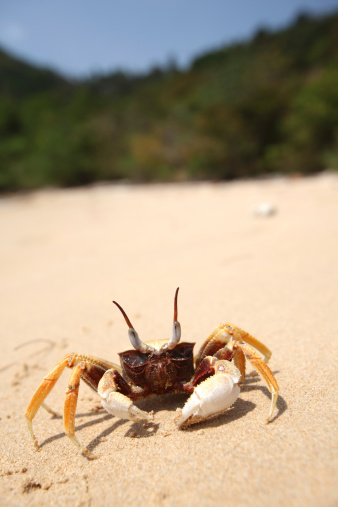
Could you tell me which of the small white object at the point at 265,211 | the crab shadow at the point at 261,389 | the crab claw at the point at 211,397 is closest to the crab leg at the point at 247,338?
the crab shadow at the point at 261,389

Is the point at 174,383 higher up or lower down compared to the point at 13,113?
lower down

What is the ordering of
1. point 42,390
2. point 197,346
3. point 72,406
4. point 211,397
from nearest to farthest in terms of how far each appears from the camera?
point 211,397 < point 72,406 < point 42,390 < point 197,346

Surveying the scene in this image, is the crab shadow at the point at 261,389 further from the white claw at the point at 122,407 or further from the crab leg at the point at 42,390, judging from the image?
the crab leg at the point at 42,390

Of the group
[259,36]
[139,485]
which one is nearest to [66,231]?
[139,485]

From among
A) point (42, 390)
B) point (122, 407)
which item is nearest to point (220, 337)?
point (122, 407)

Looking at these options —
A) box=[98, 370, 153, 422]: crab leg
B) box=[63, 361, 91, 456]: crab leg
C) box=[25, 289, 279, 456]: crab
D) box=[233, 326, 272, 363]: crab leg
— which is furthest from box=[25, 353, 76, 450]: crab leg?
box=[233, 326, 272, 363]: crab leg

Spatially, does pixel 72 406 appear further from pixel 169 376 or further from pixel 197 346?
pixel 197 346

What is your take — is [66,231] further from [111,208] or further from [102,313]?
Result: [102,313]
